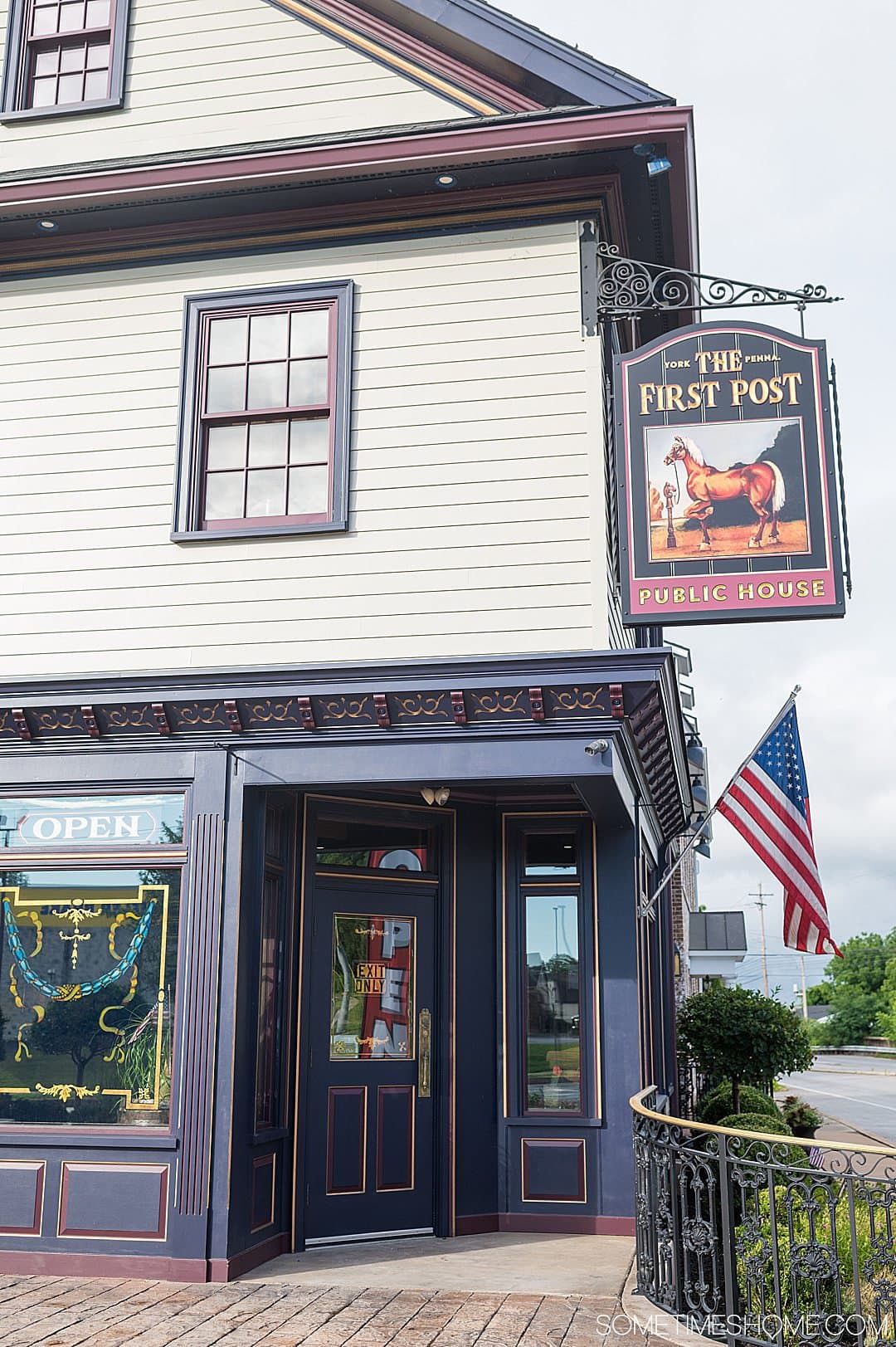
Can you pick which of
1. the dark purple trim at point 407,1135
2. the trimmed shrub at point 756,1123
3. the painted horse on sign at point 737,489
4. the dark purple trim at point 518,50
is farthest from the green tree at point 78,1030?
the dark purple trim at point 518,50

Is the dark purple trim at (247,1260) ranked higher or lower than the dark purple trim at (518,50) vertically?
lower

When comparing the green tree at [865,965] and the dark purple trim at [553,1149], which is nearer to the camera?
the dark purple trim at [553,1149]

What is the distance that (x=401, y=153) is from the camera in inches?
364

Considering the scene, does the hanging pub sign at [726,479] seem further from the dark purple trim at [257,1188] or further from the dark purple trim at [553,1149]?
the dark purple trim at [257,1188]

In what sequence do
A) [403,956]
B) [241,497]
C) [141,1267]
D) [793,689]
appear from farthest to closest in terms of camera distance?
[793,689] < [403,956] < [241,497] < [141,1267]

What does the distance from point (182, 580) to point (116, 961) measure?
106 inches

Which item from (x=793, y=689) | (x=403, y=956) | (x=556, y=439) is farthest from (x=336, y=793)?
(x=793, y=689)

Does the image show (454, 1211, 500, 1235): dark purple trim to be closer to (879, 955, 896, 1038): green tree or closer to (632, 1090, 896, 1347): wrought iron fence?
(632, 1090, 896, 1347): wrought iron fence

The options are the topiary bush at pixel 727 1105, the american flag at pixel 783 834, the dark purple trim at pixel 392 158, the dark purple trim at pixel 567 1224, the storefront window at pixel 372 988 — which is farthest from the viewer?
the topiary bush at pixel 727 1105

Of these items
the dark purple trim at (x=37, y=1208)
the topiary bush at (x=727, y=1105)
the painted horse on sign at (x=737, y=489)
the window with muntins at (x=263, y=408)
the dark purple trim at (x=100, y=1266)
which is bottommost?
the dark purple trim at (x=100, y=1266)

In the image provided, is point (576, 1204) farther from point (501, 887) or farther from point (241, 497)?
point (241, 497)

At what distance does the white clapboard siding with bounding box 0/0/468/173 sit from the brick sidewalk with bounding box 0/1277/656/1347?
8129 millimetres

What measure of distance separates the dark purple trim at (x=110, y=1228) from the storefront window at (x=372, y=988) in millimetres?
1746

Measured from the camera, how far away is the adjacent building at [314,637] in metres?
8.70
